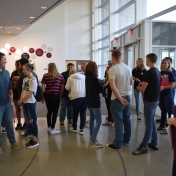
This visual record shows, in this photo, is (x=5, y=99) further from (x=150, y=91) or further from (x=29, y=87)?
(x=150, y=91)

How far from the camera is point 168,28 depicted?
6.10 meters

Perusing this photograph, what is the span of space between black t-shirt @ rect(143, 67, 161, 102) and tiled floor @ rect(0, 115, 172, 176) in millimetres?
822

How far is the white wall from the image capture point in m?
12.5

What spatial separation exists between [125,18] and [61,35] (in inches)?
185

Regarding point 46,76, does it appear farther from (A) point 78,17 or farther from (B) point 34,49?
(A) point 78,17

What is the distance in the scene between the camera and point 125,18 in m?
9.70

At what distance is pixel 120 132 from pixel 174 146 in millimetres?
1646

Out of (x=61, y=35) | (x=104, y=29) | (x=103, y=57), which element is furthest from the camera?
(x=61, y=35)

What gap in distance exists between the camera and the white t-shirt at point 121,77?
10.1ft

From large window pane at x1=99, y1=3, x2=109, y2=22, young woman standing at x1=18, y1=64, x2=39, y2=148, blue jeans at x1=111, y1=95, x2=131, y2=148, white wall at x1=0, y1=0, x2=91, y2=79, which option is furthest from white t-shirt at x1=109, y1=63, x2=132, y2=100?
white wall at x1=0, y1=0, x2=91, y2=79

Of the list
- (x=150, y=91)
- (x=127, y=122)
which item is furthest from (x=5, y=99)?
(x=150, y=91)

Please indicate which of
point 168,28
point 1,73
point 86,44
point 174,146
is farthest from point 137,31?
point 86,44

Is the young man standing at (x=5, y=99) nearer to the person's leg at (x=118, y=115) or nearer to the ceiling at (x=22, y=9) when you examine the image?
the person's leg at (x=118, y=115)

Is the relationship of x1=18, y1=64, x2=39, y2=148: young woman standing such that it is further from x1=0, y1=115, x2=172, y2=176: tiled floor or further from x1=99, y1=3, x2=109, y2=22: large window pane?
x1=99, y1=3, x2=109, y2=22: large window pane
